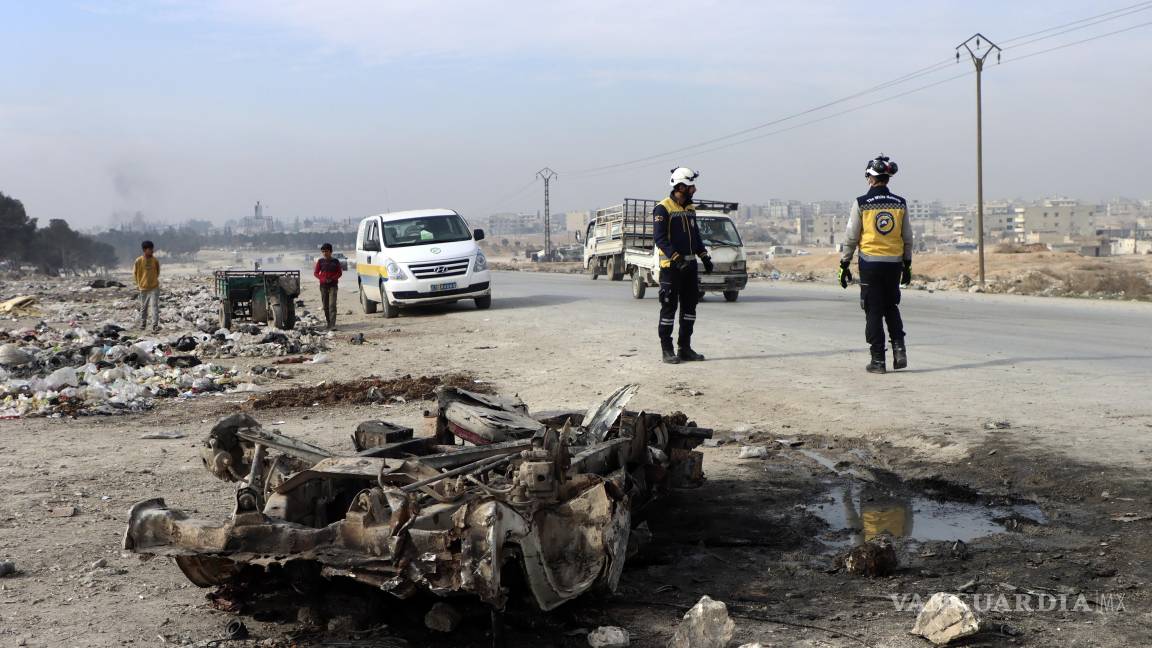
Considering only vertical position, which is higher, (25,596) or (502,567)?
(502,567)

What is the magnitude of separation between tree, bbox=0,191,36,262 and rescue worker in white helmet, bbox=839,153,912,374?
71349mm

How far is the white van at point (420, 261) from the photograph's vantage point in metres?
20.2

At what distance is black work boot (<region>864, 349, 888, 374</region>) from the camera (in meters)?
10.6

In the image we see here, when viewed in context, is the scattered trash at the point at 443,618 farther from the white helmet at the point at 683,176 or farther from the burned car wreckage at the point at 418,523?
the white helmet at the point at 683,176

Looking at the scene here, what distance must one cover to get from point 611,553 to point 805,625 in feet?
2.83

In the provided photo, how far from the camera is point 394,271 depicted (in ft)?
66.5

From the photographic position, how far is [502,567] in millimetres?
3883

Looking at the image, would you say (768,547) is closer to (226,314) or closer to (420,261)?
(420,261)

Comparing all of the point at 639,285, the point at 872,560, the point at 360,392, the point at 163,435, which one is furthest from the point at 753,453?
the point at 639,285

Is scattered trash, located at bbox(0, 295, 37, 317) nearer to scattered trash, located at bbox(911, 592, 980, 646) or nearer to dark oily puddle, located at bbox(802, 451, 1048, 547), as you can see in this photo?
dark oily puddle, located at bbox(802, 451, 1048, 547)

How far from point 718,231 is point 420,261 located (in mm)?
6690

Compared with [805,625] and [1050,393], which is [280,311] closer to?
[1050,393]

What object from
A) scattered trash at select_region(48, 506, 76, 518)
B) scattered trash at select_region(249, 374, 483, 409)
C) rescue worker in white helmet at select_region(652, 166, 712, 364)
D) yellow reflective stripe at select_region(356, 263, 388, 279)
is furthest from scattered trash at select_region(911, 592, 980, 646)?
yellow reflective stripe at select_region(356, 263, 388, 279)

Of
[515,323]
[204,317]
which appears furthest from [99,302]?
[515,323]
